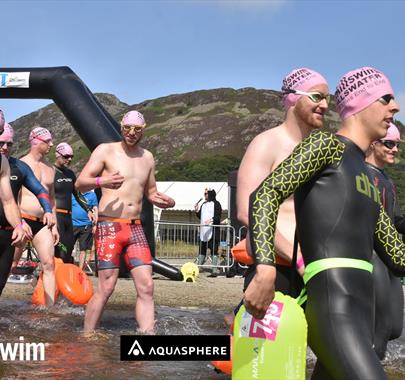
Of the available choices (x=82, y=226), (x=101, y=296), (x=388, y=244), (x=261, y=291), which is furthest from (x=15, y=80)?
(x=261, y=291)

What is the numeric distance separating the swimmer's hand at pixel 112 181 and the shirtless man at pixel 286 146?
86.4 inches

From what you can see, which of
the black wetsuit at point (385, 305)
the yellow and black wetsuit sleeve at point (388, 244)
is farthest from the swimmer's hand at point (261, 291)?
the black wetsuit at point (385, 305)

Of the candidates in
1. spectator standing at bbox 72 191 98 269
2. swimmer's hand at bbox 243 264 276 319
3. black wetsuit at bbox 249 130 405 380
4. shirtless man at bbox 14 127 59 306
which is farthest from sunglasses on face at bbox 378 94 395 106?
spectator standing at bbox 72 191 98 269

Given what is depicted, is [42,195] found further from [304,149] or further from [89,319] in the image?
[304,149]

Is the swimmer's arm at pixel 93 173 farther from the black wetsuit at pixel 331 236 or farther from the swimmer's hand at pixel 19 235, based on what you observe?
the black wetsuit at pixel 331 236

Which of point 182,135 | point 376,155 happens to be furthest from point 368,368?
point 182,135

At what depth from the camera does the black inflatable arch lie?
12023mm

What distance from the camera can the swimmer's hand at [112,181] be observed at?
5855mm

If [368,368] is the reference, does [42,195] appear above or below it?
above

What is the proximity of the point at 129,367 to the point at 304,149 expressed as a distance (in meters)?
2.81

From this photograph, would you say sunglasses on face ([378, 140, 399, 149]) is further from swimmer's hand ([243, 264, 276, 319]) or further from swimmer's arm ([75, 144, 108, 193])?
swimmer's hand ([243, 264, 276, 319])

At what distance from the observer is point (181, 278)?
12781 mm

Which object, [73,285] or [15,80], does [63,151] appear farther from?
[15,80]

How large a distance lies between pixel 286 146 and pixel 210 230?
475 inches
